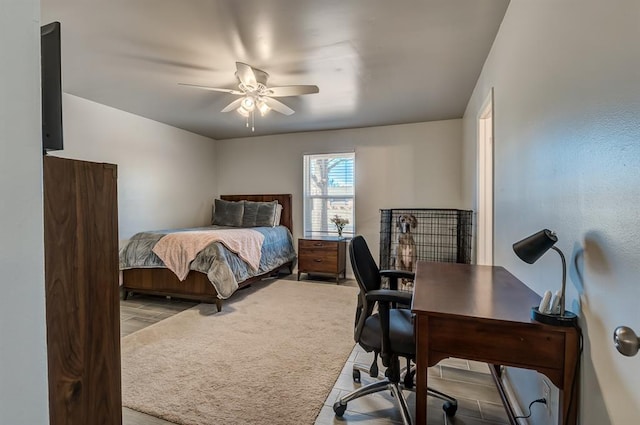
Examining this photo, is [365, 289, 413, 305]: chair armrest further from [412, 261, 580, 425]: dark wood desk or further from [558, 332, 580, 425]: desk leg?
[558, 332, 580, 425]: desk leg

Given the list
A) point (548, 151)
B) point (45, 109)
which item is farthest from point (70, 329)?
point (548, 151)

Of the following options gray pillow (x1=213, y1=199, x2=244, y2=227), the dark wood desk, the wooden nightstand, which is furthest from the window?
the dark wood desk

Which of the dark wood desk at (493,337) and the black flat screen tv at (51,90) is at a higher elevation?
the black flat screen tv at (51,90)

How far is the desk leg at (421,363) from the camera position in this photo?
1209mm

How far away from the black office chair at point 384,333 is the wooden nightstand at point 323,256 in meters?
2.60

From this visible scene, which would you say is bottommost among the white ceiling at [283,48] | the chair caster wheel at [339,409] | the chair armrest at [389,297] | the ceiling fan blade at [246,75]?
the chair caster wheel at [339,409]

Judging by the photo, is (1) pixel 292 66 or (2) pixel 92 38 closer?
(2) pixel 92 38

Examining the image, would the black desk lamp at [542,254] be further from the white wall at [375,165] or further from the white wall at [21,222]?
the white wall at [375,165]

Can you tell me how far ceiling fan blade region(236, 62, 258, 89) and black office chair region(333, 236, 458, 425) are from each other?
165 centimetres

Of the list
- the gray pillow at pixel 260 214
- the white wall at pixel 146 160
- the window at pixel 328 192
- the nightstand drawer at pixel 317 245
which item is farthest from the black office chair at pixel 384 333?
the white wall at pixel 146 160

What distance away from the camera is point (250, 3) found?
1885mm

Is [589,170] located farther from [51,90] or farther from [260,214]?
[260,214]

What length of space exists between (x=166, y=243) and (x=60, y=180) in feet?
9.30

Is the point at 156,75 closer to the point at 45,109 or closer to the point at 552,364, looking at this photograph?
the point at 45,109
